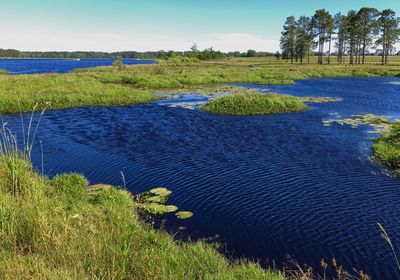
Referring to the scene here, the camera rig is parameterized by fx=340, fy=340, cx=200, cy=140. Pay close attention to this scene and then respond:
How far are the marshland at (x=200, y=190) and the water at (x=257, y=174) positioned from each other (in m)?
0.07

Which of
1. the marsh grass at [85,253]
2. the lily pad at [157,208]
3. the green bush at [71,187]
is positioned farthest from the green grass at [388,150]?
the green bush at [71,187]

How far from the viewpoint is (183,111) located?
35.7 m

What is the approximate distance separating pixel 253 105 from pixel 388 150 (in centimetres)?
1678

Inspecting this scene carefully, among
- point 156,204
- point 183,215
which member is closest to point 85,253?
point 183,215

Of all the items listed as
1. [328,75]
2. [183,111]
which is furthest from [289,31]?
[183,111]

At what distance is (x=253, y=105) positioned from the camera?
35406 millimetres

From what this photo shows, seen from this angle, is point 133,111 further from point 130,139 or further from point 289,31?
point 289,31

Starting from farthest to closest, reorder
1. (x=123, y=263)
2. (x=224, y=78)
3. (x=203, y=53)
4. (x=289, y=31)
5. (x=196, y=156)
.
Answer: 1. (x=203, y=53)
2. (x=289, y=31)
3. (x=224, y=78)
4. (x=196, y=156)
5. (x=123, y=263)

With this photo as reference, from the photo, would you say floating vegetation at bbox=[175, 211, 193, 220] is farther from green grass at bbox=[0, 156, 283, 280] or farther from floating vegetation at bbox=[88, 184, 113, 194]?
floating vegetation at bbox=[88, 184, 113, 194]

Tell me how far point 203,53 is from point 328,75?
8115 cm

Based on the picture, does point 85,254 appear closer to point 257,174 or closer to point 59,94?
point 257,174

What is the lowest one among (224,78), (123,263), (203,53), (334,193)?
(334,193)

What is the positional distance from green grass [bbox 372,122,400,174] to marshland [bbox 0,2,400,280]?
4.1 inches

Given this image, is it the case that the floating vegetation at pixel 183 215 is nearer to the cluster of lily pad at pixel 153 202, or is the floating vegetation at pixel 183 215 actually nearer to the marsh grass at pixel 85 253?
the cluster of lily pad at pixel 153 202
